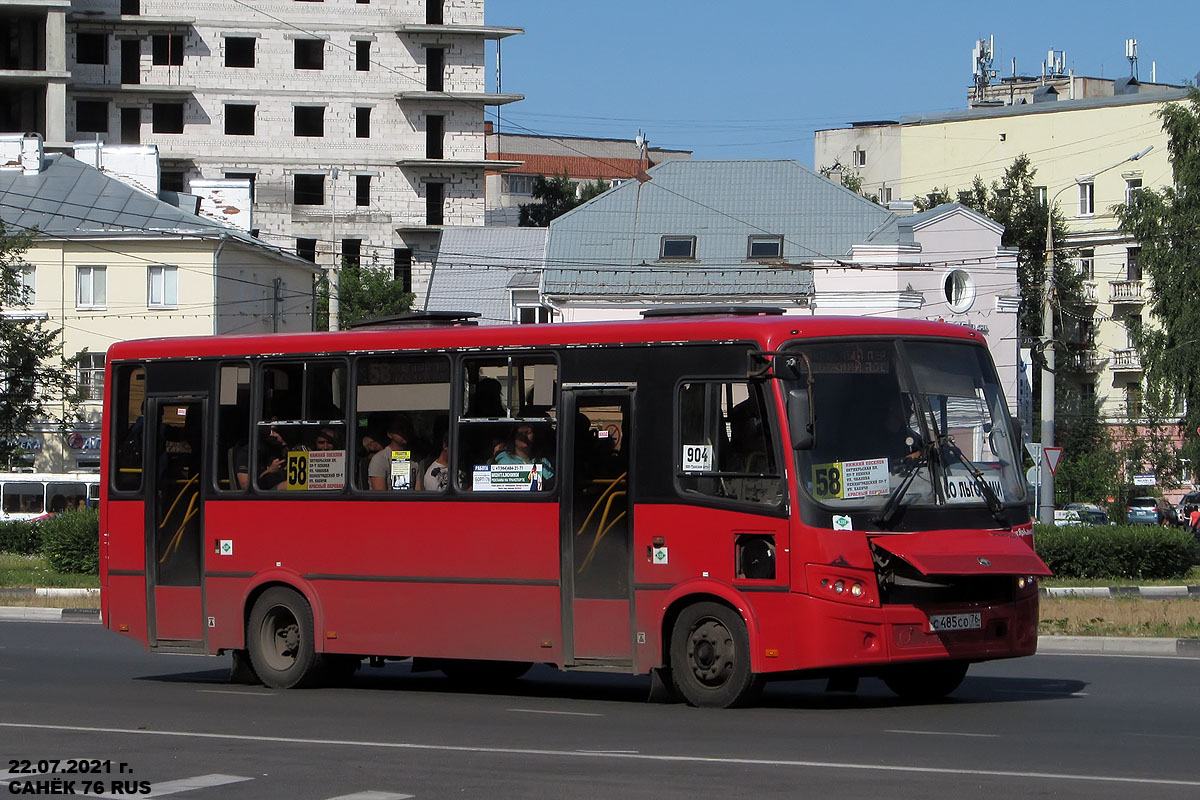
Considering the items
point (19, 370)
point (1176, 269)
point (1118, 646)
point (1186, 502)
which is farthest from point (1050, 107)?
point (1118, 646)

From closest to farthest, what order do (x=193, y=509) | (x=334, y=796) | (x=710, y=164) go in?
1. (x=334, y=796)
2. (x=193, y=509)
3. (x=710, y=164)

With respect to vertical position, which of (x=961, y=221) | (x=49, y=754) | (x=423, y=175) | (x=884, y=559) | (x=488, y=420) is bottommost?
(x=49, y=754)

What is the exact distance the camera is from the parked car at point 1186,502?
70.7 metres

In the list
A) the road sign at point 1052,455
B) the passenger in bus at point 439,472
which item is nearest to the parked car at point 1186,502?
the road sign at point 1052,455

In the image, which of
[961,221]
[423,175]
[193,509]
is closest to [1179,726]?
[193,509]

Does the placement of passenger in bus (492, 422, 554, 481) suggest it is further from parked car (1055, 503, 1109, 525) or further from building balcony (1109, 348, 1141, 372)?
building balcony (1109, 348, 1141, 372)

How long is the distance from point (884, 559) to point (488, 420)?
377cm

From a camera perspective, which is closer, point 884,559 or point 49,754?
point 49,754

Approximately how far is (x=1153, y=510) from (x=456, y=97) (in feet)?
138

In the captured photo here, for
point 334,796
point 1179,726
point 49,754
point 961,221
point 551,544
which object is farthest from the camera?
point 961,221

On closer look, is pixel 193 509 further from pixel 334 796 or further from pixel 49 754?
pixel 334 796

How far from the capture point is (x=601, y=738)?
12117 mm

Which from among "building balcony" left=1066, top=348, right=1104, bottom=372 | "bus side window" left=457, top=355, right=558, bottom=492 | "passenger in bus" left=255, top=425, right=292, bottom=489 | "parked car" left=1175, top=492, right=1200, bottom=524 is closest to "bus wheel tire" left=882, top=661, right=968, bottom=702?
"bus side window" left=457, top=355, right=558, bottom=492

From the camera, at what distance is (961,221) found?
184ft
